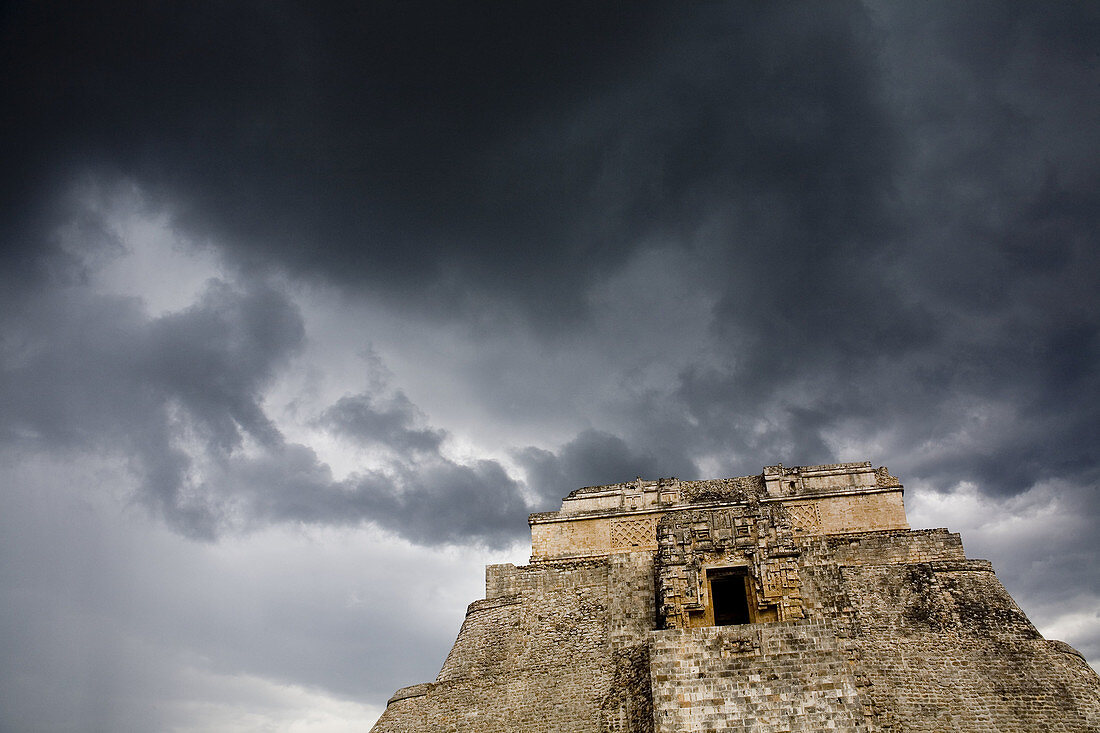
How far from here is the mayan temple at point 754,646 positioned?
14.0 metres

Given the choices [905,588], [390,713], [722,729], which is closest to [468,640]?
[390,713]

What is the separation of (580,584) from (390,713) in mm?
5613

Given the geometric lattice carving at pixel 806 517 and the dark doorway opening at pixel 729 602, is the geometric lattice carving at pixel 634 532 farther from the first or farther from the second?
the dark doorway opening at pixel 729 602

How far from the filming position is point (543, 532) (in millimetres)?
25562

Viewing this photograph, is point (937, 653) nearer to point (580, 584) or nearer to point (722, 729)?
point (722, 729)

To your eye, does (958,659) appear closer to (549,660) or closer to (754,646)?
(754,646)

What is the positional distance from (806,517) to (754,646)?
11.3 meters

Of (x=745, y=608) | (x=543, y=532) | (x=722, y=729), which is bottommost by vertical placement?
(x=722, y=729)

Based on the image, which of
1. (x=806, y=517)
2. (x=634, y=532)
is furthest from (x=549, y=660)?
(x=806, y=517)

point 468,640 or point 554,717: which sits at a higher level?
point 468,640

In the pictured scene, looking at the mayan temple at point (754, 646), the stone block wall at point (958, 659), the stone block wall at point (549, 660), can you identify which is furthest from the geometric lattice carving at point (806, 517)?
the stone block wall at point (549, 660)

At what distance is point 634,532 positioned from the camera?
83.0 ft

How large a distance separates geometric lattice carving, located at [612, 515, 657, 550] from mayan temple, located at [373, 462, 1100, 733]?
5588 mm

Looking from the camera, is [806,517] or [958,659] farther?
[806,517]
